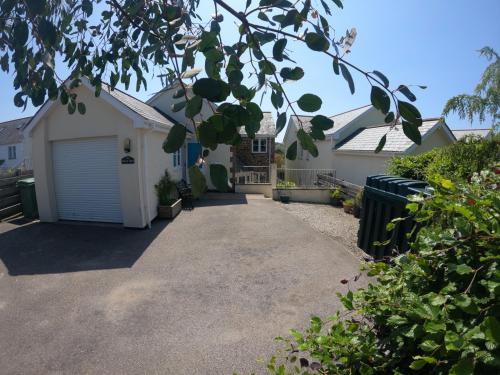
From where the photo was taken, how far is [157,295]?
4.58m

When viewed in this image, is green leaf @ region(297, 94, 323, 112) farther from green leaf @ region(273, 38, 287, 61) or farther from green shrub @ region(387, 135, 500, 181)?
green shrub @ region(387, 135, 500, 181)

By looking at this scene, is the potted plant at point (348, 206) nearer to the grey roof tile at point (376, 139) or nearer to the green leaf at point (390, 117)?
the grey roof tile at point (376, 139)

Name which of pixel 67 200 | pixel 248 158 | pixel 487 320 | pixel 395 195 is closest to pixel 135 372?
Answer: pixel 487 320

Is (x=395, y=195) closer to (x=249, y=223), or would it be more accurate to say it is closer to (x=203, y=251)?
(x=203, y=251)

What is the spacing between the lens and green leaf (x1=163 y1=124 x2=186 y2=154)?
2.69 feet

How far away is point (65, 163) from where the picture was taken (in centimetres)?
889

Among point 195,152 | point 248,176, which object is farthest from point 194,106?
point 248,176

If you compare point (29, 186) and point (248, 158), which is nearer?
point (29, 186)

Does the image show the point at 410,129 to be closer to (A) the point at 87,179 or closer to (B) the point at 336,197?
(A) the point at 87,179

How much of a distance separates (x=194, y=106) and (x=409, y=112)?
66cm

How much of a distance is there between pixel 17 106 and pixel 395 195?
3.78 metres

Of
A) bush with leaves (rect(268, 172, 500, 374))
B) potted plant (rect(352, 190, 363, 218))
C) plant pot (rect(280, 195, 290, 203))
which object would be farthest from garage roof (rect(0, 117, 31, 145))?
bush with leaves (rect(268, 172, 500, 374))

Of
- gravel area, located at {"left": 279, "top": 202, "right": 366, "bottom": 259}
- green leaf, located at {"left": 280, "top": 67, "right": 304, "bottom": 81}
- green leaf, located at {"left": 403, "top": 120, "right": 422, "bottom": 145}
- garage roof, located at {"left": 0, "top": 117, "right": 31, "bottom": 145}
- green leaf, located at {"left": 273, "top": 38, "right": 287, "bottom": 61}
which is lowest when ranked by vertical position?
gravel area, located at {"left": 279, "top": 202, "right": 366, "bottom": 259}

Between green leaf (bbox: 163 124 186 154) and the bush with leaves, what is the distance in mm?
890
